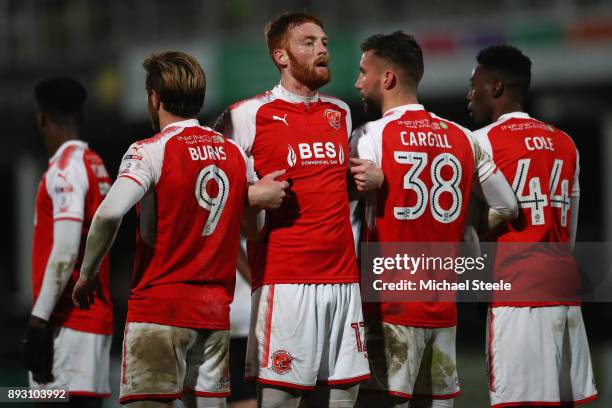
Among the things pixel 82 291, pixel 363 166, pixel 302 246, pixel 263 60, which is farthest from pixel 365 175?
pixel 263 60

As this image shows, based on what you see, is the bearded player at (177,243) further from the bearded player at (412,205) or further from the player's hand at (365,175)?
the bearded player at (412,205)

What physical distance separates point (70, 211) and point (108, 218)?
124 centimetres

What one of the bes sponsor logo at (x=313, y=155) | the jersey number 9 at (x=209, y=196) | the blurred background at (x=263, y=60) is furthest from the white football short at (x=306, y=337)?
the blurred background at (x=263, y=60)

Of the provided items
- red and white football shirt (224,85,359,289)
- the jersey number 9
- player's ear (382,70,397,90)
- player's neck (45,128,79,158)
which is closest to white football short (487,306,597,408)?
red and white football shirt (224,85,359,289)

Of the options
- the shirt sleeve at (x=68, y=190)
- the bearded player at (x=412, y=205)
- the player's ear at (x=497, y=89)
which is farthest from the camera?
the player's ear at (x=497, y=89)

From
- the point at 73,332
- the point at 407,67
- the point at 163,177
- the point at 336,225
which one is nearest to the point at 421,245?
the point at 336,225

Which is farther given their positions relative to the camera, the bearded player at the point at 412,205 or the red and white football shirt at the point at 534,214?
the red and white football shirt at the point at 534,214

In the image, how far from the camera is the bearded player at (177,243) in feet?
13.9

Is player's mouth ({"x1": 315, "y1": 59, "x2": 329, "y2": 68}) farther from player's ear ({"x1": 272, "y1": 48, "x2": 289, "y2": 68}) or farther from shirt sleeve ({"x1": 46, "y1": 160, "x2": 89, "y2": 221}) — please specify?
shirt sleeve ({"x1": 46, "y1": 160, "x2": 89, "y2": 221})

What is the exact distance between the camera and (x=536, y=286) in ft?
17.0

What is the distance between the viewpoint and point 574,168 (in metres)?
5.38

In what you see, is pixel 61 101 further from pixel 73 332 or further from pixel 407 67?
pixel 407 67

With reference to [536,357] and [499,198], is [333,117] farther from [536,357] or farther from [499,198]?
[536,357]

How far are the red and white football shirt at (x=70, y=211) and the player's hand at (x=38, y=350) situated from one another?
0.13 meters
